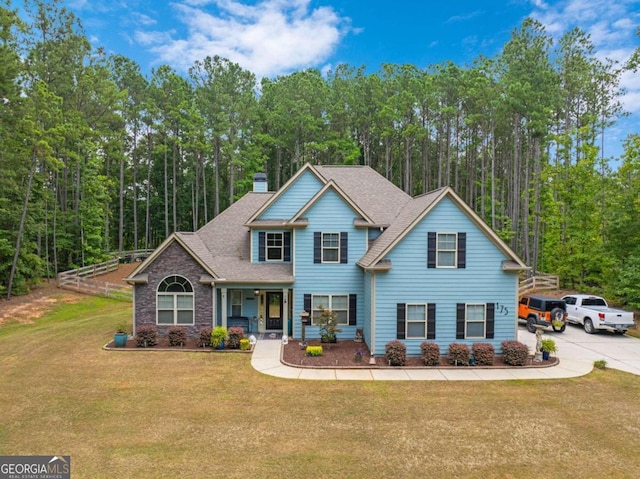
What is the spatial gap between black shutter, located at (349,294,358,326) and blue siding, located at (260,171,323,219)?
5.09 m

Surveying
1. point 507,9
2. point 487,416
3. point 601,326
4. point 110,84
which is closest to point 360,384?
point 487,416

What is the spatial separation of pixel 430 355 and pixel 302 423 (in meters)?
6.52

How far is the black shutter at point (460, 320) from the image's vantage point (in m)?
14.8

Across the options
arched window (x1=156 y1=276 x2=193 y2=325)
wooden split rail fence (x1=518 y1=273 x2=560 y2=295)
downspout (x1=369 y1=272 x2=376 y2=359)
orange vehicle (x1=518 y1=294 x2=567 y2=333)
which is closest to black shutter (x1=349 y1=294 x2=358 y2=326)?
downspout (x1=369 y1=272 x2=376 y2=359)

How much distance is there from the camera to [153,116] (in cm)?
4122

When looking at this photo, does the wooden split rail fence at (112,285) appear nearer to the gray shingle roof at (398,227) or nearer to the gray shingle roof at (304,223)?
the gray shingle roof at (304,223)

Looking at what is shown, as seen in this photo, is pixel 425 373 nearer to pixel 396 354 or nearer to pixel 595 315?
pixel 396 354

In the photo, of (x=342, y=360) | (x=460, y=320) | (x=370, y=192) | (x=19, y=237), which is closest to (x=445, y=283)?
(x=460, y=320)

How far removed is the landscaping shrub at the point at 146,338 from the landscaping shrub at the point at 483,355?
13.3m

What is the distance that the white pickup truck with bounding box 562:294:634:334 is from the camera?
17891 mm

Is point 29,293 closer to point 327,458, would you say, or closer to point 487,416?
point 327,458

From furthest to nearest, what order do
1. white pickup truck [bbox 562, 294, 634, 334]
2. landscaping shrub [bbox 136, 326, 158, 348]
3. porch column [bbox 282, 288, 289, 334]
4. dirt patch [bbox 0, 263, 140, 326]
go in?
1. dirt patch [bbox 0, 263, 140, 326]
2. white pickup truck [bbox 562, 294, 634, 334]
3. porch column [bbox 282, 288, 289, 334]
4. landscaping shrub [bbox 136, 326, 158, 348]

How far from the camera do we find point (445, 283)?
14.8 meters

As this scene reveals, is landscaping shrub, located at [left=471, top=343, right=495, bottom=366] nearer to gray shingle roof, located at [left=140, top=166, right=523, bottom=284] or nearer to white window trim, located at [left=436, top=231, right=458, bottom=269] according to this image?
white window trim, located at [left=436, top=231, right=458, bottom=269]
